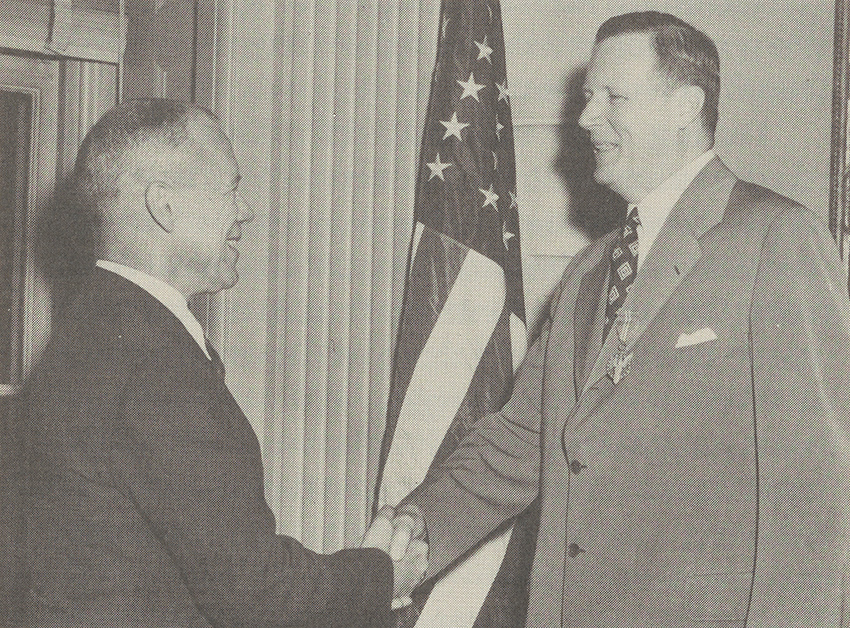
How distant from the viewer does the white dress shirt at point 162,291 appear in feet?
6.18

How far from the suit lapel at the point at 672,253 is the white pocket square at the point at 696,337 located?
9 centimetres

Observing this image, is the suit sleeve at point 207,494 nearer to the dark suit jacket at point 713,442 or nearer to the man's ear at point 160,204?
the man's ear at point 160,204

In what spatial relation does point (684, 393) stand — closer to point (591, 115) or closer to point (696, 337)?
point (696, 337)

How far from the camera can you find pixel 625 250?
7.84 ft

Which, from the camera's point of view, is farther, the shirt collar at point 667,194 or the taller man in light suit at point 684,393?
the shirt collar at point 667,194

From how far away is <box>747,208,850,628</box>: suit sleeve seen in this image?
6.16 ft

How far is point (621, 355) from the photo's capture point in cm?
222

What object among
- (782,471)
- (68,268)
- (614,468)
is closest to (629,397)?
(614,468)

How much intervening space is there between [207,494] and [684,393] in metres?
1.00

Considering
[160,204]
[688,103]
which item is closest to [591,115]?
[688,103]

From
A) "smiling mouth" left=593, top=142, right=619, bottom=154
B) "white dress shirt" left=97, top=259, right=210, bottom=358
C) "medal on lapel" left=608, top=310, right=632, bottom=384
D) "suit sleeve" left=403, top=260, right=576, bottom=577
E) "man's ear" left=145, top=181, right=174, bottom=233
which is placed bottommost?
"suit sleeve" left=403, top=260, right=576, bottom=577

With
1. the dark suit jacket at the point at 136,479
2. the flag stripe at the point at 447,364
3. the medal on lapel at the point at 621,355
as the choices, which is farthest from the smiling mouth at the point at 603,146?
the dark suit jacket at the point at 136,479

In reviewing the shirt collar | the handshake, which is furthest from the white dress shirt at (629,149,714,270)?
the handshake

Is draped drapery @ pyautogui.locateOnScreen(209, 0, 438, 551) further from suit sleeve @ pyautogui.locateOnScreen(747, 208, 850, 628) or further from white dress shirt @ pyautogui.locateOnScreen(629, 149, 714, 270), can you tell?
suit sleeve @ pyautogui.locateOnScreen(747, 208, 850, 628)
